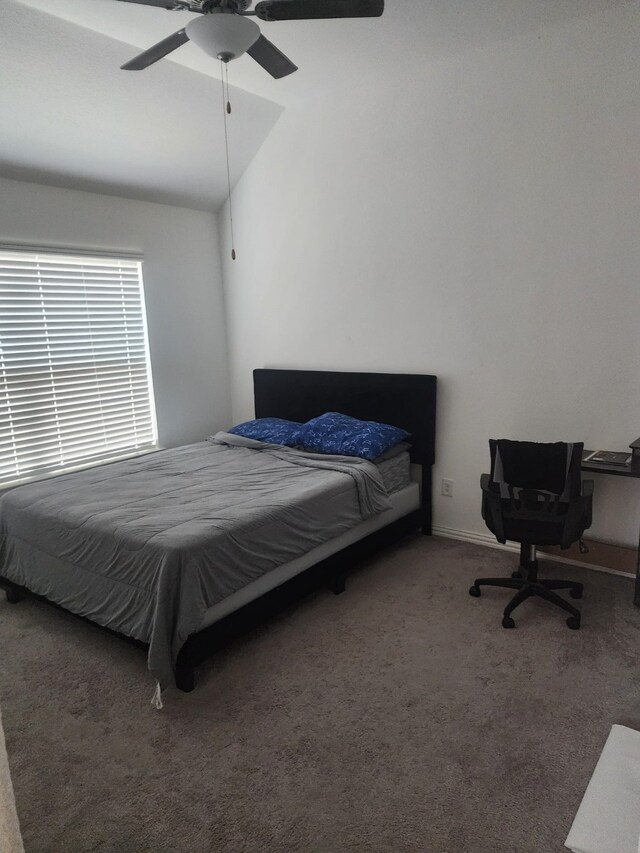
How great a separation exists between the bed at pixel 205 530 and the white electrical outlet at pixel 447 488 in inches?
4.5

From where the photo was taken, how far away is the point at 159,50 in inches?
85.0

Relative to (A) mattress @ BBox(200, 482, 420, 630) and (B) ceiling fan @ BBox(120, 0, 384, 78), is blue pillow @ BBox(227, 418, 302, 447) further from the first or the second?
(B) ceiling fan @ BBox(120, 0, 384, 78)

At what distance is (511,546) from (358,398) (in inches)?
56.4

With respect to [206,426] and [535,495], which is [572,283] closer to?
[535,495]

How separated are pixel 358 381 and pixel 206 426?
1.59 meters

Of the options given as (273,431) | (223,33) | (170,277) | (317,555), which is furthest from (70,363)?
(223,33)

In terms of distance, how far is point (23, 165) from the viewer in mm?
3387

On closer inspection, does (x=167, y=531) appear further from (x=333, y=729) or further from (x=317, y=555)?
(x=333, y=729)

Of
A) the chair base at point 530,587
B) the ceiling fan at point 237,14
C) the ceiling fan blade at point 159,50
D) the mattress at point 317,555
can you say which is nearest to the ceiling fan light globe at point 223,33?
the ceiling fan at point 237,14

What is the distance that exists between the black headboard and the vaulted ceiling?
1721 millimetres

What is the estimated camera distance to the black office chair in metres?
2.55

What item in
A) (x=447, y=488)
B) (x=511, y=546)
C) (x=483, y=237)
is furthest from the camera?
(x=447, y=488)

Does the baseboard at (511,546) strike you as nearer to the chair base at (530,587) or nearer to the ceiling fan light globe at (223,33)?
the chair base at (530,587)

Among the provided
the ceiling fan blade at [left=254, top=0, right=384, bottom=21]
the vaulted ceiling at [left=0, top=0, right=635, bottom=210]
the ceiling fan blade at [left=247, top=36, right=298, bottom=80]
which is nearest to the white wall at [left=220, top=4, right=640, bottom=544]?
the vaulted ceiling at [left=0, top=0, right=635, bottom=210]
